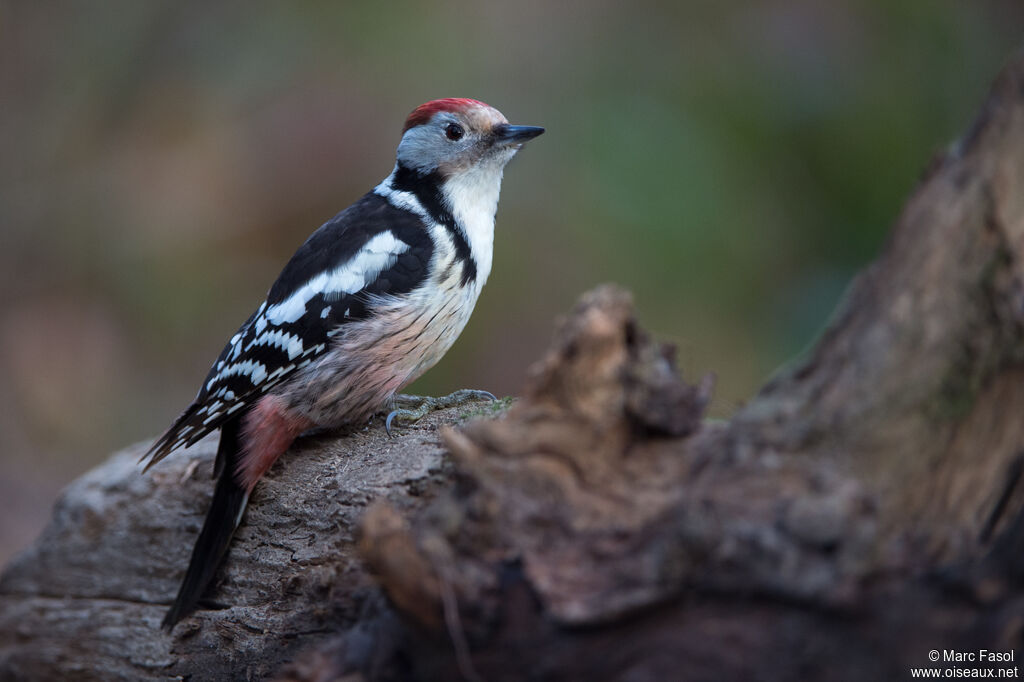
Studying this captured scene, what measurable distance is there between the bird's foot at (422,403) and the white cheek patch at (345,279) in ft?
1.25

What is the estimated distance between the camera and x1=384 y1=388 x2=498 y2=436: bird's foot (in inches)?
104

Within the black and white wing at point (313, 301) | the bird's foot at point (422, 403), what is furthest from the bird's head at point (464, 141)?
the bird's foot at point (422, 403)

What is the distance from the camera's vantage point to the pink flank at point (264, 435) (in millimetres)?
2471

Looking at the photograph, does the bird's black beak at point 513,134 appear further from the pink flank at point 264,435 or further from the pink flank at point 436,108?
the pink flank at point 264,435

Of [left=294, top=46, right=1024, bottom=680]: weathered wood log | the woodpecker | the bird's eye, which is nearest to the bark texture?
[left=294, top=46, right=1024, bottom=680]: weathered wood log

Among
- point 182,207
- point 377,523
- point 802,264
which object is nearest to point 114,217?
point 182,207

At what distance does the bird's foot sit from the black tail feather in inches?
17.2

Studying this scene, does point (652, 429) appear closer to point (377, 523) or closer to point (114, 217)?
point (377, 523)

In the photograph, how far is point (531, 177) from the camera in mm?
5844

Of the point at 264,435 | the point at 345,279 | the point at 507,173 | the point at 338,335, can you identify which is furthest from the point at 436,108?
the point at 507,173

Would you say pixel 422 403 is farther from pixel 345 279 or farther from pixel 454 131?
pixel 454 131

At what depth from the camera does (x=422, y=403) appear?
2.84 meters

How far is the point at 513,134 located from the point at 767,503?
1.96 meters

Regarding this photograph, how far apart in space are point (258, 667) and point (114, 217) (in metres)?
5.22
